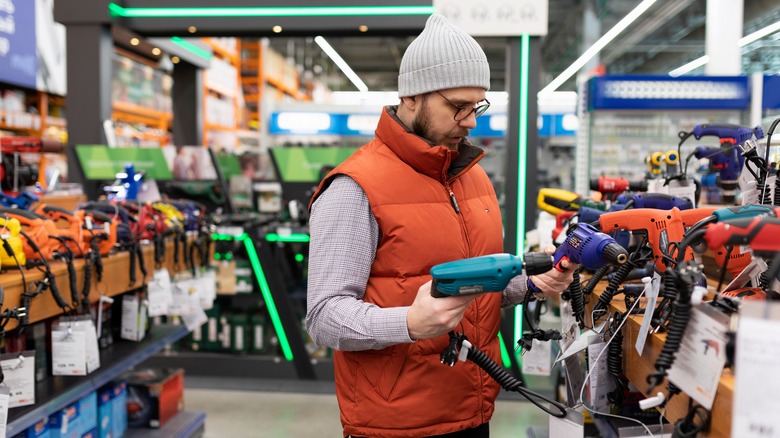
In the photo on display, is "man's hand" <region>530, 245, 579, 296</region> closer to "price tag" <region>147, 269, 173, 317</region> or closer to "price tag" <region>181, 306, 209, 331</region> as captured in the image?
"price tag" <region>147, 269, 173, 317</region>

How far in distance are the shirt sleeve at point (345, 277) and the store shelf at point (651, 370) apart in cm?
48

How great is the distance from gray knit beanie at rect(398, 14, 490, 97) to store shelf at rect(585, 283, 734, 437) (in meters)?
0.65

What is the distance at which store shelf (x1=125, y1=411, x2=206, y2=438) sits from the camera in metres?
3.38

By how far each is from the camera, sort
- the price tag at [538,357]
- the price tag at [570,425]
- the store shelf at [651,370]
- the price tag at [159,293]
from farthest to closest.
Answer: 1. the price tag at [159,293]
2. the price tag at [538,357]
3. the price tag at [570,425]
4. the store shelf at [651,370]

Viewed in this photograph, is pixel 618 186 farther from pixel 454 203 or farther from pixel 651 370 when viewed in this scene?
pixel 651 370

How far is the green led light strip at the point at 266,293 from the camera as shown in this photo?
4.79 metres

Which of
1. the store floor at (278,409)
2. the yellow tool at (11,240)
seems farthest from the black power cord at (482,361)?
the store floor at (278,409)

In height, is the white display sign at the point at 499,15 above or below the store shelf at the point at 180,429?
above

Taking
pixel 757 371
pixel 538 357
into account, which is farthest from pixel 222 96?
pixel 757 371

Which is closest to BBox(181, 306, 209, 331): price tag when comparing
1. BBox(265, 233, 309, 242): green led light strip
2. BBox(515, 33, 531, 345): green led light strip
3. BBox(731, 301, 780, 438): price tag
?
BBox(265, 233, 309, 242): green led light strip

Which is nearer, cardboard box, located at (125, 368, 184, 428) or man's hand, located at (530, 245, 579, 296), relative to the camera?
man's hand, located at (530, 245, 579, 296)

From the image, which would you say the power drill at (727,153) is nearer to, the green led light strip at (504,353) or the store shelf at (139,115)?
the green led light strip at (504,353)

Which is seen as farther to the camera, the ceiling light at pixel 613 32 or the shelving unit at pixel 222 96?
the shelving unit at pixel 222 96

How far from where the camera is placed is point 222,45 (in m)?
9.96
